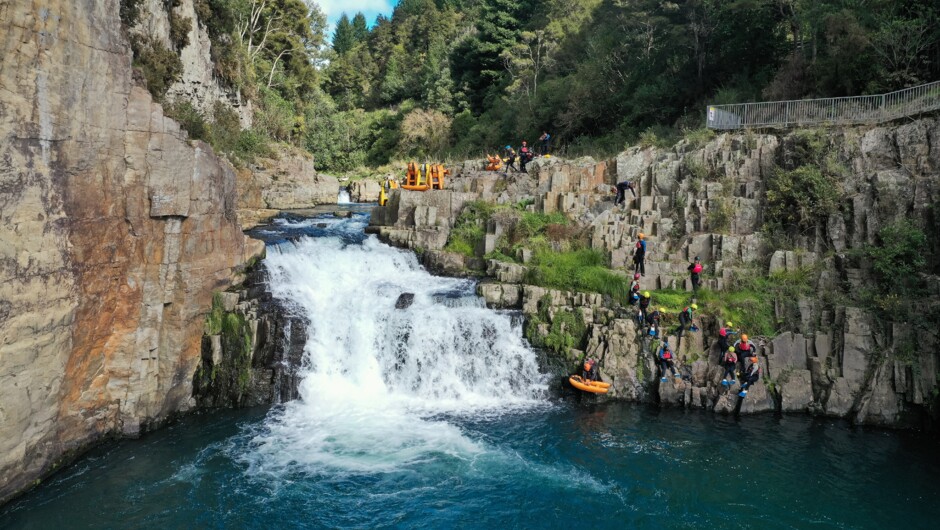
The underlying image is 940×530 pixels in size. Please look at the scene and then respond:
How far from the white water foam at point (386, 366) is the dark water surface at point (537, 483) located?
844 millimetres

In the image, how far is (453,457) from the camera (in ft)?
43.4

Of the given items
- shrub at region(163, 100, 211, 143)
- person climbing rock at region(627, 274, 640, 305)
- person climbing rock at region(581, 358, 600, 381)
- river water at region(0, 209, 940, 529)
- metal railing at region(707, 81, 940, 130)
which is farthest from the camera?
shrub at region(163, 100, 211, 143)

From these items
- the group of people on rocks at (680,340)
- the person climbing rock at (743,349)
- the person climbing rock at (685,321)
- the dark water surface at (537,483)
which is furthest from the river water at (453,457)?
the person climbing rock at (685,321)

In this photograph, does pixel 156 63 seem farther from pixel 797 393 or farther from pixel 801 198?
pixel 797 393

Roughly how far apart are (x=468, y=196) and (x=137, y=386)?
46.7ft

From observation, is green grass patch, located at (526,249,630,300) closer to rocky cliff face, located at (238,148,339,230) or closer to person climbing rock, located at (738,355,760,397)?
person climbing rock, located at (738,355,760,397)

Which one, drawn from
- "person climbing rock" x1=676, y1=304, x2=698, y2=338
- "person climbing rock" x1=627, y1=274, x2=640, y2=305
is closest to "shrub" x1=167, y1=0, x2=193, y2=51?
"person climbing rock" x1=627, y1=274, x2=640, y2=305

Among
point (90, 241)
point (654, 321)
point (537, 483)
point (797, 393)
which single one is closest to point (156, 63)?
point (90, 241)

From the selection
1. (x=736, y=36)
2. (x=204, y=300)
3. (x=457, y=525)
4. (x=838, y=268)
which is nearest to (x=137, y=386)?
(x=204, y=300)

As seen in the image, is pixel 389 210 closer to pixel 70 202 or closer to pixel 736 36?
pixel 70 202

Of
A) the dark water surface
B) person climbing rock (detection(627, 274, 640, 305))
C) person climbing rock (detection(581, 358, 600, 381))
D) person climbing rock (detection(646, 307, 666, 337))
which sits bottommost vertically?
the dark water surface

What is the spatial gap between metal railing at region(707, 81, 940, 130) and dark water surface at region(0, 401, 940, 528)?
11313mm

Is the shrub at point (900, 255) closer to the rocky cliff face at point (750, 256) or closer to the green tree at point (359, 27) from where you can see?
the rocky cliff face at point (750, 256)

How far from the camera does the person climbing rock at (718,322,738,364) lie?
649 inches
